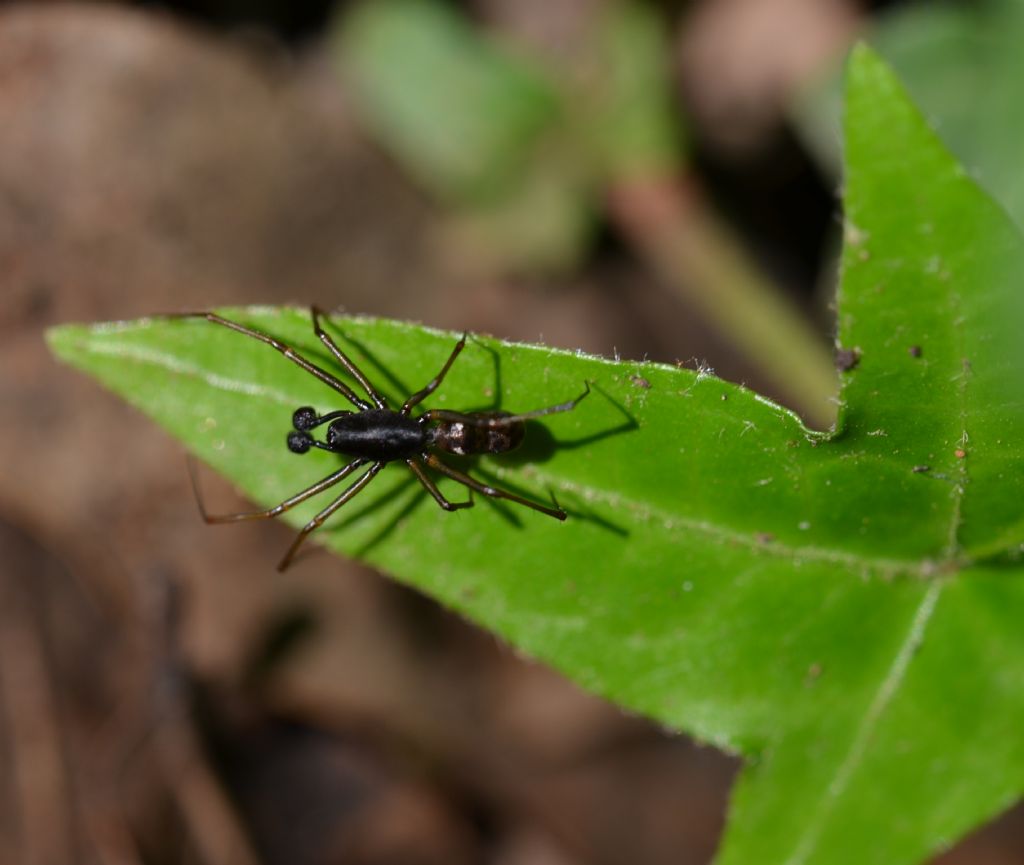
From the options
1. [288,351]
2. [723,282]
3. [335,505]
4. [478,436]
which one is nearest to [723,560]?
[478,436]

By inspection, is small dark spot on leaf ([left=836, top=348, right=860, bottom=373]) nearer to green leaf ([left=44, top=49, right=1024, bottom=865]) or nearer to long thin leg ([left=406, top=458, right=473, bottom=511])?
green leaf ([left=44, top=49, right=1024, bottom=865])

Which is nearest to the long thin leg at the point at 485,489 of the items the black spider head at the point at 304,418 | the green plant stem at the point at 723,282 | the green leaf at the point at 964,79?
the black spider head at the point at 304,418

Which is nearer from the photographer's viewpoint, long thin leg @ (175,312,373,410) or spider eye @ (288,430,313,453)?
long thin leg @ (175,312,373,410)

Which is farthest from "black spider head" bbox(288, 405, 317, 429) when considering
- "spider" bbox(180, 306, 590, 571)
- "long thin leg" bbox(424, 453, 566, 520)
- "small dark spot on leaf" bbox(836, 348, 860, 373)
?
"small dark spot on leaf" bbox(836, 348, 860, 373)

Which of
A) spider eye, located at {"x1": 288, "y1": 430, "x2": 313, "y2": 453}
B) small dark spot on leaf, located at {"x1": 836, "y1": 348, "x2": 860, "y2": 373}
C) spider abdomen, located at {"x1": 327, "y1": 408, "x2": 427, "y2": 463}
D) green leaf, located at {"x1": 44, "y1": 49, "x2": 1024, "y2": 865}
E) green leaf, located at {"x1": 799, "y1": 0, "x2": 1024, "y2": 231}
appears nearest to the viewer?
small dark spot on leaf, located at {"x1": 836, "y1": 348, "x2": 860, "y2": 373}

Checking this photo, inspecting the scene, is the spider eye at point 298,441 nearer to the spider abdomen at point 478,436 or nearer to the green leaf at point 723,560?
the green leaf at point 723,560

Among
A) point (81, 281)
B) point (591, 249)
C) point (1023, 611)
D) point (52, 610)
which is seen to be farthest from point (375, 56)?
point (1023, 611)

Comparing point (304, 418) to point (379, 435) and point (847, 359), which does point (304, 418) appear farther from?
point (847, 359)
